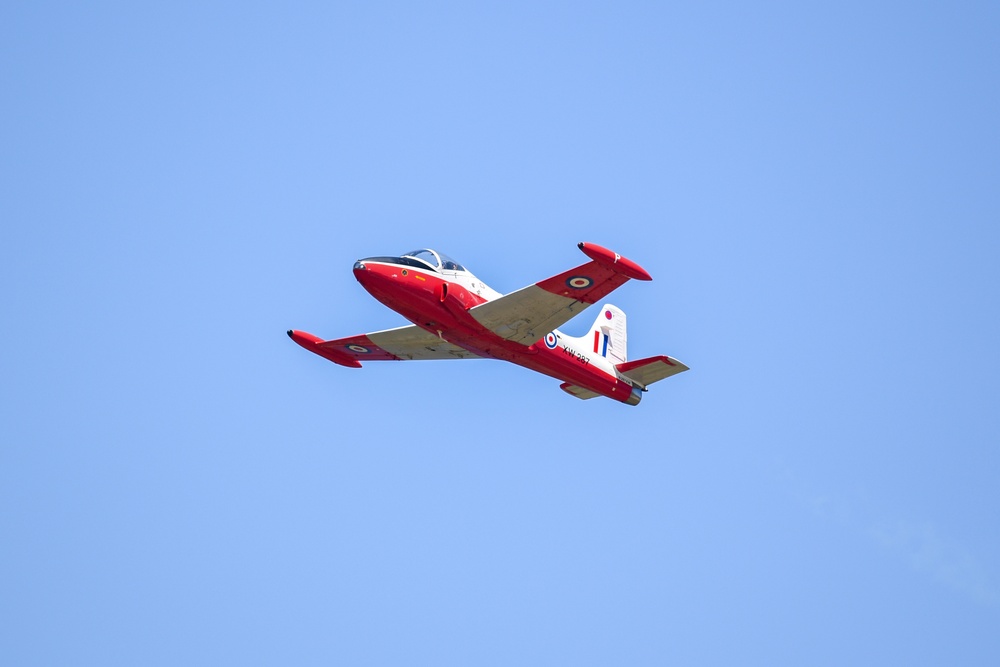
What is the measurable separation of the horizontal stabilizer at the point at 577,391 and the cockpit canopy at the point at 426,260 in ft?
26.4

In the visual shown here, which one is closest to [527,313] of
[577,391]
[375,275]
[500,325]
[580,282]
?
[500,325]

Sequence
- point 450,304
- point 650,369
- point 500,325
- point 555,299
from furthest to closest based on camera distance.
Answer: point 650,369, point 500,325, point 450,304, point 555,299

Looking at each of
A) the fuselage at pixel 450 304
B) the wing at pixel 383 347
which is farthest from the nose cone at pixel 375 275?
the wing at pixel 383 347

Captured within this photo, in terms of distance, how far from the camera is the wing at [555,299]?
1452 inches

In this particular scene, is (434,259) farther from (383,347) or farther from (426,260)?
(383,347)

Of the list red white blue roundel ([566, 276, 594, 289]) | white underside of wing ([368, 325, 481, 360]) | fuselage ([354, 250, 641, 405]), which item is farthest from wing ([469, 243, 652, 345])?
white underside of wing ([368, 325, 481, 360])

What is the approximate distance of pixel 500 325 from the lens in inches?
1574

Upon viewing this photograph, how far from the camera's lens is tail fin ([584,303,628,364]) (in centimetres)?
4556

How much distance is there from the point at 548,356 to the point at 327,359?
897 cm

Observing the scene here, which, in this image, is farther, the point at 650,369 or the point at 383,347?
the point at 383,347

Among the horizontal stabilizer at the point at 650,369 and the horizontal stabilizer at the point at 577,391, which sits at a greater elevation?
the horizontal stabilizer at the point at 650,369

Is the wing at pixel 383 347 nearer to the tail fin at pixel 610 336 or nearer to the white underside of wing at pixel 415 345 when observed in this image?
the white underside of wing at pixel 415 345

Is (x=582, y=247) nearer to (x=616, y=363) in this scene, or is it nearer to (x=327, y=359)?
(x=616, y=363)

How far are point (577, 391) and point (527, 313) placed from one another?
7.12m
